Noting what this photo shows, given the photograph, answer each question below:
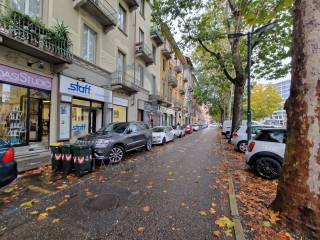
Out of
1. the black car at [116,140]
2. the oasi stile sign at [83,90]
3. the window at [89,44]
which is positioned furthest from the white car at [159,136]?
the window at [89,44]

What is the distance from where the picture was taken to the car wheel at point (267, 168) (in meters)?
6.00

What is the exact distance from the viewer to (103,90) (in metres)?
13.7

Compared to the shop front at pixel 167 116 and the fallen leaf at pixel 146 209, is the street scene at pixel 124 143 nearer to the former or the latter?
the fallen leaf at pixel 146 209

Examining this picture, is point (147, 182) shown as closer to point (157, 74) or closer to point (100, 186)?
point (100, 186)

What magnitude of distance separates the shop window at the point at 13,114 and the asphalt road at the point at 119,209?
11.0 ft

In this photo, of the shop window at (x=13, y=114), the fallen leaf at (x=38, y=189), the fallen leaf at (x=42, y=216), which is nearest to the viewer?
the fallen leaf at (x=42, y=216)

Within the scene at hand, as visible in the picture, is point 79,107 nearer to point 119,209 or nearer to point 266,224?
point 119,209

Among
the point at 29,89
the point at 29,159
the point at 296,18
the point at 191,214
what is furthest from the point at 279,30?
the point at 29,159

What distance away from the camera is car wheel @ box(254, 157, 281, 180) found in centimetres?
600

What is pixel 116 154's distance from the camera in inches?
324

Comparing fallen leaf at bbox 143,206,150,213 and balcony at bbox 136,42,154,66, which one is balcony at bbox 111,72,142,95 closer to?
balcony at bbox 136,42,154,66

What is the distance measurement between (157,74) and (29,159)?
19.5m

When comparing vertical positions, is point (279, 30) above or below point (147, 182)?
above

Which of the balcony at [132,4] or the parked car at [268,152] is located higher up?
the balcony at [132,4]
